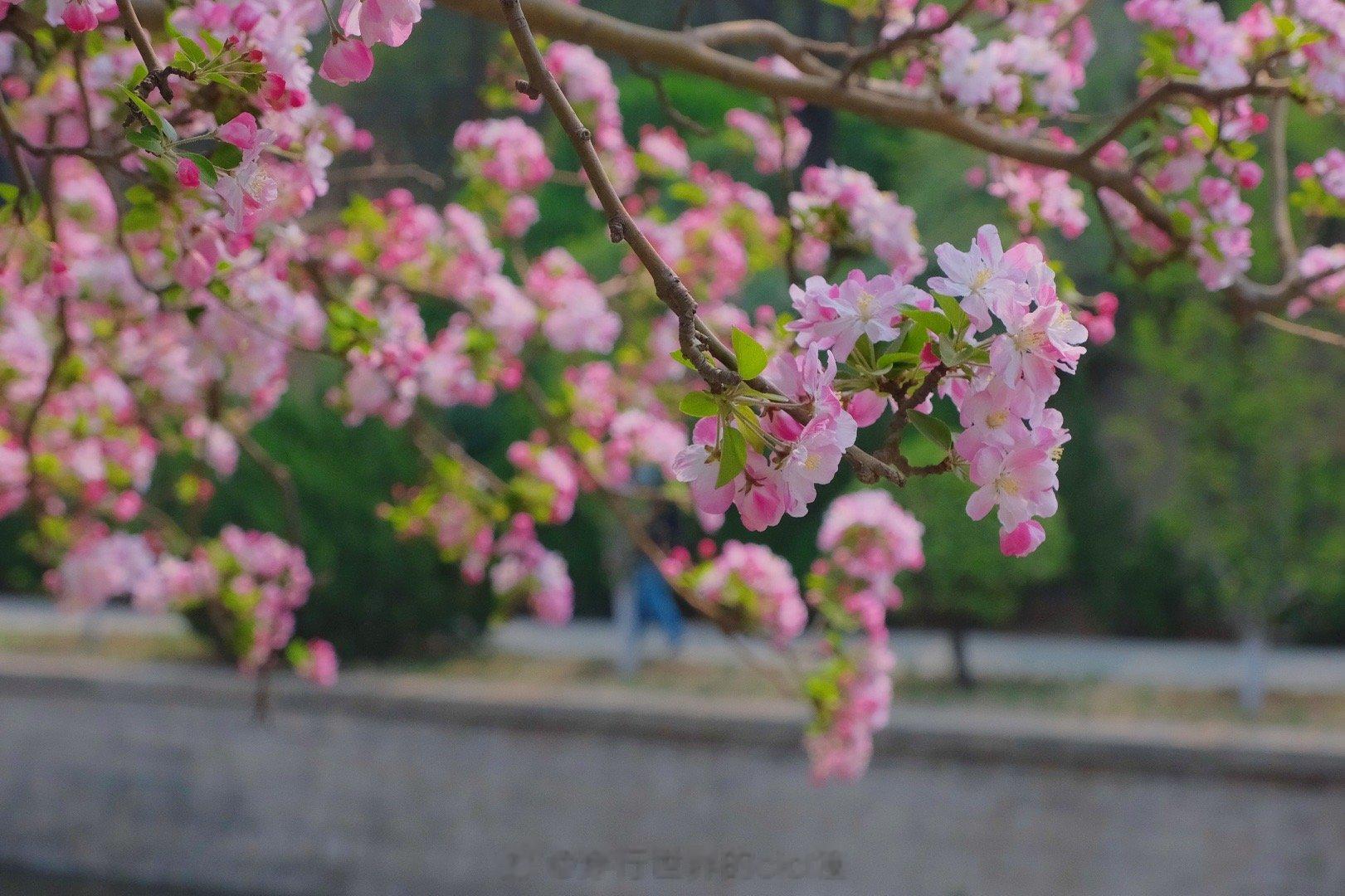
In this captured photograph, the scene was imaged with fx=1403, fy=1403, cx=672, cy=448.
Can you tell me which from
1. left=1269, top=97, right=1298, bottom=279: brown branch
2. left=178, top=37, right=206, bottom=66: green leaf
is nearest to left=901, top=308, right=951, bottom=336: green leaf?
left=178, top=37, right=206, bottom=66: green leaf

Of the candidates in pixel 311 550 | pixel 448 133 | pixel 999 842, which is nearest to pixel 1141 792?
pixel 999 842

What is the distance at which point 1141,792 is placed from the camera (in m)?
4.80

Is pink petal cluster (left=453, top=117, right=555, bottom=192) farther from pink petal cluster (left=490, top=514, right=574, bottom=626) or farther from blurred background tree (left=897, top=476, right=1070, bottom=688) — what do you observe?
blurred background tree (left=897, top=476, right=1070, bottom=688)

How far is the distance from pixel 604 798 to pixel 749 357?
469cm

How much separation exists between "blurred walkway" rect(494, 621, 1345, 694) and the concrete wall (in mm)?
1411

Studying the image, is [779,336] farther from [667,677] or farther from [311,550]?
[311,550]

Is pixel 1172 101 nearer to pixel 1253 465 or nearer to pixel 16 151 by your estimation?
pixel 16 151

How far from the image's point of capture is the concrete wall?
4.76 meters

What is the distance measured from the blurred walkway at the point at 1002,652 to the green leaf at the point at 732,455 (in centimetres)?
563

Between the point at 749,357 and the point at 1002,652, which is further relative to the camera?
the point at 1002,652

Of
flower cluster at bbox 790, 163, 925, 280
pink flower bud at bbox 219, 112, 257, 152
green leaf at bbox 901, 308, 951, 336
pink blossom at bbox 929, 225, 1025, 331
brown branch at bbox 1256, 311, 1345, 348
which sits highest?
flower cluster at bbox 790, 163, 925, 280

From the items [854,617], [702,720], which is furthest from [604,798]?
[854,617]

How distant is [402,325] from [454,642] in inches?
188

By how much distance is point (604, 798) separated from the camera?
5.41 m
